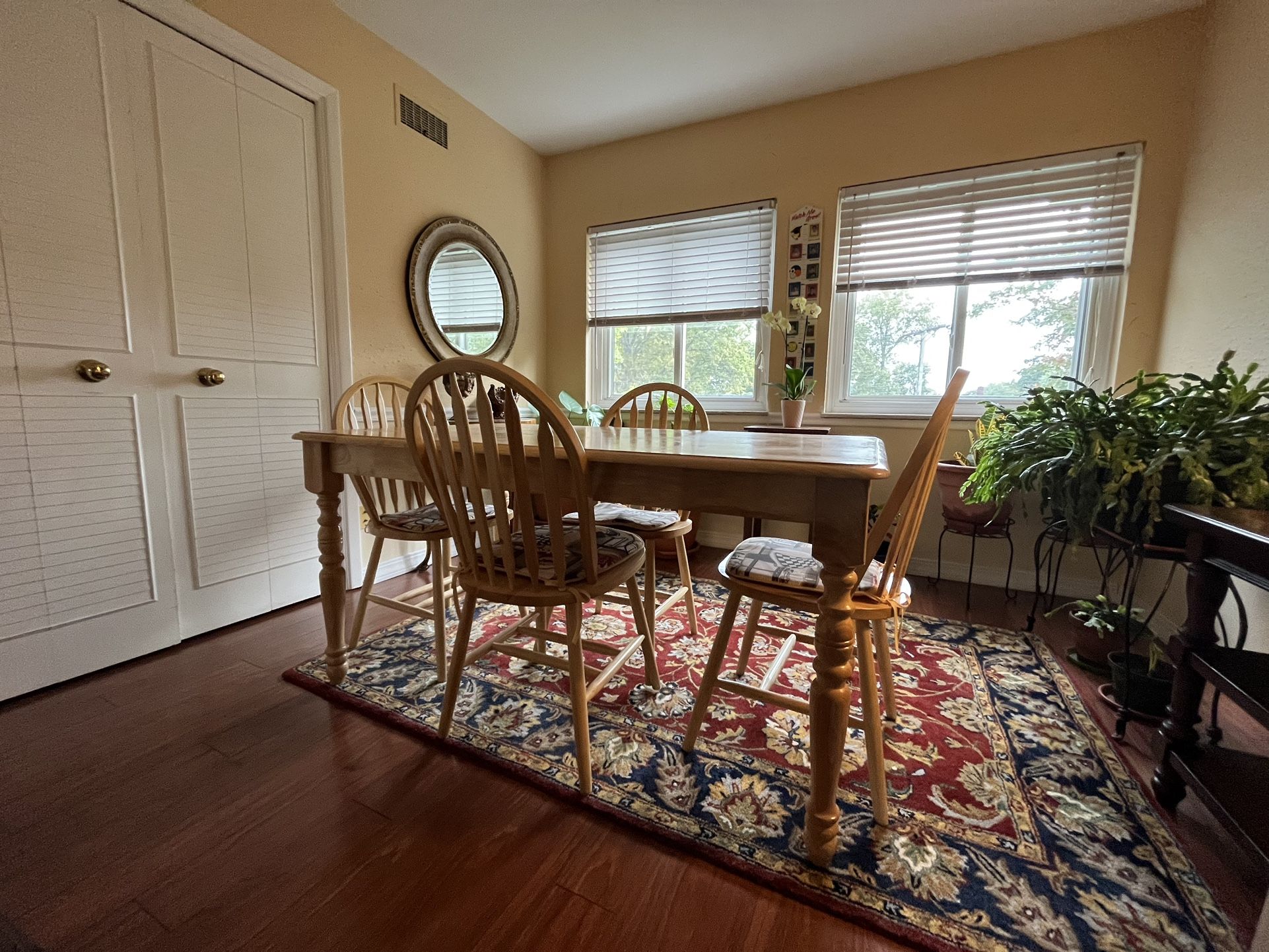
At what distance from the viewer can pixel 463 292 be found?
2.81 metres

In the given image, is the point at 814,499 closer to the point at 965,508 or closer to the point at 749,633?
A: the point at 749,633

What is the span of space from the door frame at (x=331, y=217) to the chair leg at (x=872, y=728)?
1.77 meters

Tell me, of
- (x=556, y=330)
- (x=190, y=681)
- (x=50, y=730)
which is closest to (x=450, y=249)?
(x=556, y=330)

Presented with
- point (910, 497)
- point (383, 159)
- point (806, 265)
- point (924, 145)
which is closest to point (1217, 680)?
point (910, 497)

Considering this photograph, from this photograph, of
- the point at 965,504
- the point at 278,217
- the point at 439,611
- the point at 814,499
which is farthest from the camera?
the point at 965,504

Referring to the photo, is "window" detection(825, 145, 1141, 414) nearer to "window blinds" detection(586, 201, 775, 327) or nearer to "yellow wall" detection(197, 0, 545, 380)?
"window blinds" detection(586, 201, 775, 327)

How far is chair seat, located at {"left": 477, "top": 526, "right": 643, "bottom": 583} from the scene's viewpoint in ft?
3.80

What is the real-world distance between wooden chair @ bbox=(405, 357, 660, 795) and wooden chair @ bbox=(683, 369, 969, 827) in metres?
0.26

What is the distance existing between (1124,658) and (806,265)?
7.11 ft

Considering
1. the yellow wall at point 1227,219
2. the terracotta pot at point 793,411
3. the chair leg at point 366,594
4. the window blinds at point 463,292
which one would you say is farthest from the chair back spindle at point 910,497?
the window blinds at point 463,292

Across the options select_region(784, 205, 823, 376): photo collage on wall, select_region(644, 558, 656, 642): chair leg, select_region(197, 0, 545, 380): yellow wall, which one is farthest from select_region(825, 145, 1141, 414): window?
select_region(197, 0, 545, 380): yellow wall

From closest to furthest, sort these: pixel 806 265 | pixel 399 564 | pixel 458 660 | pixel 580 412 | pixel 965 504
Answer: pixel 458 660
pixel 965 504
pixel 399 564
pixel 806 265
pixel 580 412

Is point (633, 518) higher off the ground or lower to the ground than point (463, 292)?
lower

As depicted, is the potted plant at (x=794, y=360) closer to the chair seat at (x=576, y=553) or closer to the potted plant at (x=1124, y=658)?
the potted plant at (x=1124, y=658)
